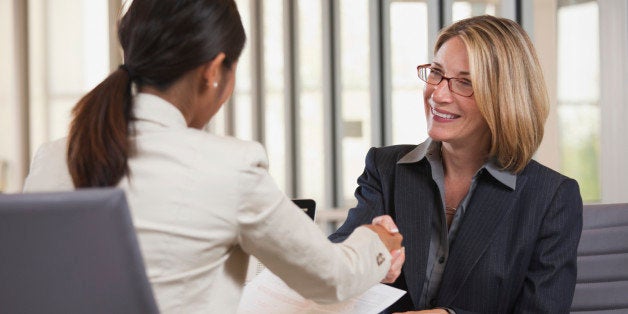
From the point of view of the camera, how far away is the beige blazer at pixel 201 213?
102 cm

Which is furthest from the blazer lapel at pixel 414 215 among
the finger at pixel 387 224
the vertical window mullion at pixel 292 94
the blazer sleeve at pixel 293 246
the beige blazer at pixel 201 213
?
the vertical window mullion at pixel 292 94

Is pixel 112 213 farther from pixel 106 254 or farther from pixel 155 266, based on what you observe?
pixel 155 266

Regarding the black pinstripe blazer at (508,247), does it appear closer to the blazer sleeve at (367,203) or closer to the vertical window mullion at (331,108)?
the blazer sleeve at (367,203)

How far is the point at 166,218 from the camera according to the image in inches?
40.1

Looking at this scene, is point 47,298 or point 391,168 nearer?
point 47,298

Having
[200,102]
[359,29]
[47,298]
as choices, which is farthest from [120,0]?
[47,298]

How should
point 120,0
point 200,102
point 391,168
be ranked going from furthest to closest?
point 120,0
point 391,168
point 200,102

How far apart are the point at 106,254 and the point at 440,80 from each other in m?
1.13

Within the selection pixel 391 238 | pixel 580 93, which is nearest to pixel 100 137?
pixel 391 238

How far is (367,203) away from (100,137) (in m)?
1.00

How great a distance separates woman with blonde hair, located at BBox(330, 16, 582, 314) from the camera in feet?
5.67

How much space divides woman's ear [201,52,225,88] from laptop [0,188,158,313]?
0.32 meters

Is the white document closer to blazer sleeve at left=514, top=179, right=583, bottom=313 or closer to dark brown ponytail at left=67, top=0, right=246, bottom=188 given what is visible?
blazer sleeve at left=514, top=179, right=583, bottom=313

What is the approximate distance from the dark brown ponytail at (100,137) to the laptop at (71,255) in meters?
0.16
